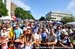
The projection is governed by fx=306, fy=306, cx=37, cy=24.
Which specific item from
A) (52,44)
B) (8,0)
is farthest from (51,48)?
(8,0)

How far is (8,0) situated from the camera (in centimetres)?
13862

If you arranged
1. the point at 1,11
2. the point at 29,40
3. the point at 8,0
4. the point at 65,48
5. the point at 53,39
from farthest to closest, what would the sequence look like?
the point at 8,0
the point at 1,11
the point at 53,39
the point at 65,48
the point at 29,40

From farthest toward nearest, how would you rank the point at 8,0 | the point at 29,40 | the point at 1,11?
1. the point at 8,0
2. the point at 1,11
3. the point at 29,40

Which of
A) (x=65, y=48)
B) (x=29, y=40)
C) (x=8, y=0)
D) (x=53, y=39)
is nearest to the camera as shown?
(x=29, y=40)

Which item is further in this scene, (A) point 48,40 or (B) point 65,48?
(A) point 48,40

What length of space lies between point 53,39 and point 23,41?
6.74ft

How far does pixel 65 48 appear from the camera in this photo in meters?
12.4

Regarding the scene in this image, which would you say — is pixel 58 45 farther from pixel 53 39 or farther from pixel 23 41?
pixel 23 41

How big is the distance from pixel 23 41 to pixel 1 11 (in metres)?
96.3

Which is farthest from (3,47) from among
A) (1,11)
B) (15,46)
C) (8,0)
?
(8,0)

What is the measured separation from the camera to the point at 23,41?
1152cm

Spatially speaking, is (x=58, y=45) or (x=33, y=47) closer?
(x=33, y=47)

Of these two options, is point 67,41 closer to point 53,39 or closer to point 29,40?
point 53,39

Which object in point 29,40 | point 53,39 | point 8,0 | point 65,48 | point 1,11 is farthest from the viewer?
point 8,0
